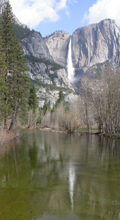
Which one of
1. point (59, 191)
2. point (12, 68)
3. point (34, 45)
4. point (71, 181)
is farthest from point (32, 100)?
point (34, 45)

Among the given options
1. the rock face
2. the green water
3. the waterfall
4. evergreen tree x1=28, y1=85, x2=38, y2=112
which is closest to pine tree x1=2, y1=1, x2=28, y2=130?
the green water

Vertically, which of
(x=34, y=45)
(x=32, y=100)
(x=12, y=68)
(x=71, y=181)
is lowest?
(x=71, y=181)

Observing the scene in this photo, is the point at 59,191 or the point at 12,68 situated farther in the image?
the point at 12,68

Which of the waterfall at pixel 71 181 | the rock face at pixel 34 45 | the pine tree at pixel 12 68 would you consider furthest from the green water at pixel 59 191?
the rock face at pixel 34 45

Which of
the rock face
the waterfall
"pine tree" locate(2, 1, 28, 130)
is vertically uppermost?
the rock face

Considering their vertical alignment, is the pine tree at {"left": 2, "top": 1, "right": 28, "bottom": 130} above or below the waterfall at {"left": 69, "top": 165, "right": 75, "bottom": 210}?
above

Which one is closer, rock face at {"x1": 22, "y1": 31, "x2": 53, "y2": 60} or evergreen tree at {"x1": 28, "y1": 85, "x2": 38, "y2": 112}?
evergreen tree at {"x1": 28, "y1": 85, "x2": 38, "y2": 112}

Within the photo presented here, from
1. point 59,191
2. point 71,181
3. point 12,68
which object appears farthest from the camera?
point 12,68

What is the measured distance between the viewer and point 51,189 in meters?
6.83

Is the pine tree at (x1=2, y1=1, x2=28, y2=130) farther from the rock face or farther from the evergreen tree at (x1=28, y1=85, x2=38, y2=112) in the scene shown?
the rock face

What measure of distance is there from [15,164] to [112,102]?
2266 cm

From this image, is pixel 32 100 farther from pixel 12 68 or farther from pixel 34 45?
pixel 34 45

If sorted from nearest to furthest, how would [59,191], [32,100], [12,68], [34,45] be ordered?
[59,191] → [12,68] → [32,100] → [34,45]

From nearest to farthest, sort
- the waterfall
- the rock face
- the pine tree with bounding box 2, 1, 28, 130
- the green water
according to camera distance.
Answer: the green water
the waterfall
the pine tree with bounding box 2, 1, 28, 130
the rock face
